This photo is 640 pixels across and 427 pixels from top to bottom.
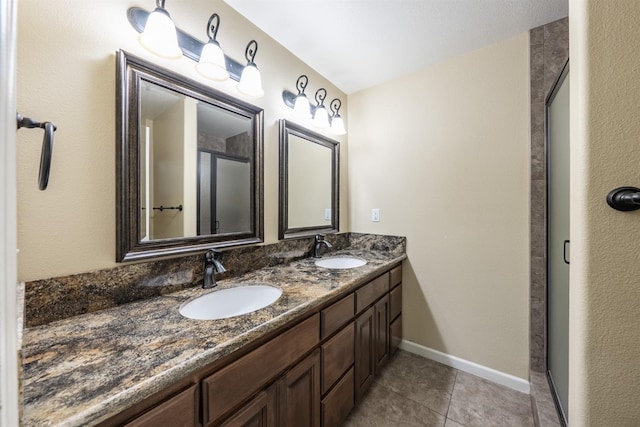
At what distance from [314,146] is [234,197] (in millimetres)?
880

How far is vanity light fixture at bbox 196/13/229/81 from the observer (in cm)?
118

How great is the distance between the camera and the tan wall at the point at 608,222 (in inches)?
24.4

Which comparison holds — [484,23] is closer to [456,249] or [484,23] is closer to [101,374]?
[456,249]

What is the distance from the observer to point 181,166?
1204 mm

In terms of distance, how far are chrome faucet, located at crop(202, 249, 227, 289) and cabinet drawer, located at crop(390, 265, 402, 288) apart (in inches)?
49.2

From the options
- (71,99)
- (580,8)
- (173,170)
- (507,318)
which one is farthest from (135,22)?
(507,318)

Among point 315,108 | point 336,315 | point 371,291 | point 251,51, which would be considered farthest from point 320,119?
point 336,315

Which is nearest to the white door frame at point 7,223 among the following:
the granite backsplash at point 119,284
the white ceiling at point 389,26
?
the granite backsplash at point 119,284

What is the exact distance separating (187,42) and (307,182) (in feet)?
3.65

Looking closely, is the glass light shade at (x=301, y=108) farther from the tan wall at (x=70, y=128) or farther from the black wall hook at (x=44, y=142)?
the black wall hook at (x=44, y=142)

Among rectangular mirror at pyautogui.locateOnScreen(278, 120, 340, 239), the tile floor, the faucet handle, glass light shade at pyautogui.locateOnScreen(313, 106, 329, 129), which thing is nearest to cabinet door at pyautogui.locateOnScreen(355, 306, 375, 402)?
the tile floor

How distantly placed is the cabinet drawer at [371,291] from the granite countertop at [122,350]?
39cm

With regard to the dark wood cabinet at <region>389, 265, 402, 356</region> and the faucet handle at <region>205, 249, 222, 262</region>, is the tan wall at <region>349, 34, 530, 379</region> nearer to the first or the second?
the dark wood cabinet at <region>389, 265, 402, 356</region>

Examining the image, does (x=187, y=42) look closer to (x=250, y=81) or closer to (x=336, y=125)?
(x=250, y=81)
